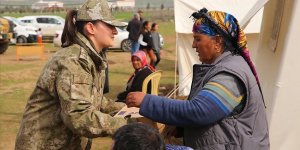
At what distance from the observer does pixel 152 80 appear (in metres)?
5.69

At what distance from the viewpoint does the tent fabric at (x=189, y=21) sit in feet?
24.9

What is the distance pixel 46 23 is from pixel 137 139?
2584 cm

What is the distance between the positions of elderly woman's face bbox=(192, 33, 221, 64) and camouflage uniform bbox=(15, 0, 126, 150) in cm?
54

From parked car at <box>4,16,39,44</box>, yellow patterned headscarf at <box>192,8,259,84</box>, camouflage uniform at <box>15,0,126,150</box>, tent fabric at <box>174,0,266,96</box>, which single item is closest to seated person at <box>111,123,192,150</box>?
camouflage uniform at <box>15,0,126,150</box>

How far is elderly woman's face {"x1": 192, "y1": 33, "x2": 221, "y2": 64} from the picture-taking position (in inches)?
88.0

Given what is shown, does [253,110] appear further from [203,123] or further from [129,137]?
[129,137]

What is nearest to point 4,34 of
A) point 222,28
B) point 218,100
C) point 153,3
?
point 222,28

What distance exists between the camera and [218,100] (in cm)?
204

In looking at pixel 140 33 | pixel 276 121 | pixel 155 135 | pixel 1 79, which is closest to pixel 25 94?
pixel 1 79

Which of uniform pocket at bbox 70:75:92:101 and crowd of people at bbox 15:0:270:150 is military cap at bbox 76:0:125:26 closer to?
crowd of people at bbox 15:0:270:150

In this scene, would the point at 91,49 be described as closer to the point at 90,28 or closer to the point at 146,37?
the point at 90,28

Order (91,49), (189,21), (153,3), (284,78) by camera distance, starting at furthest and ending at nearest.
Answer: (153,3)
(189,21)
(284,78)
(91,49)

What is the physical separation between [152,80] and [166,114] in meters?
3.57

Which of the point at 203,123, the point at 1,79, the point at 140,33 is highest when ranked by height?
the point at 203,123
